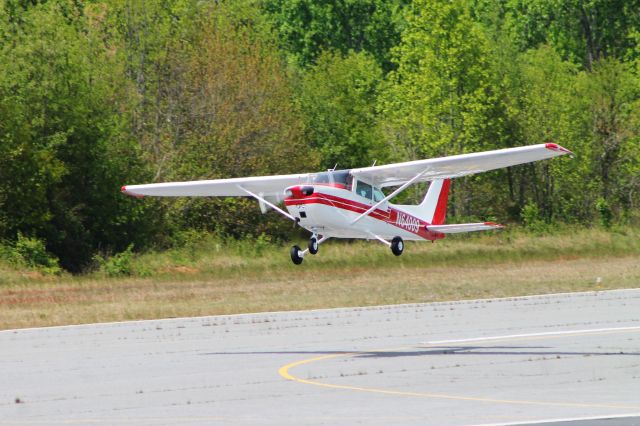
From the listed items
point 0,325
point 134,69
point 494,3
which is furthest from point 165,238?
point 494,3

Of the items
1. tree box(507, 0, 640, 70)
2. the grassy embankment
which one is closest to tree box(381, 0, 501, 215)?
the grassy embankment

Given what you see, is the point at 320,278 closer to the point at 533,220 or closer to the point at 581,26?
the point at 533,220

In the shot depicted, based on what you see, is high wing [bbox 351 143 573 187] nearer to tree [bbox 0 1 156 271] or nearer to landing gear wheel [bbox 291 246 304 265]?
landing gear wheel [bbox 291 246 304 265]

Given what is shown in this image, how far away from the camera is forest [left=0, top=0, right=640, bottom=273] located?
3884 cm

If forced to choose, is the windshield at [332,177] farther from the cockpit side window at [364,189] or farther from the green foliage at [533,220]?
the green foliage at [533,220]

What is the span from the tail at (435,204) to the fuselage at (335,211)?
95.7 inches

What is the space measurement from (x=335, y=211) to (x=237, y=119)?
22.6 meters

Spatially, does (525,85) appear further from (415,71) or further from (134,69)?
(134,69)

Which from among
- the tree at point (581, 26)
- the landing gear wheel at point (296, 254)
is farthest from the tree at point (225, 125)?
the tree at point (581, 26)

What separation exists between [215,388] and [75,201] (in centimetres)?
2393

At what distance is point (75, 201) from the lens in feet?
130

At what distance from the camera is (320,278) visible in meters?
35.7

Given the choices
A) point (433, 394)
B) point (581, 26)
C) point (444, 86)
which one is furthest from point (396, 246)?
point (581, 26)

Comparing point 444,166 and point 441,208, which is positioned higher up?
point 444,166
